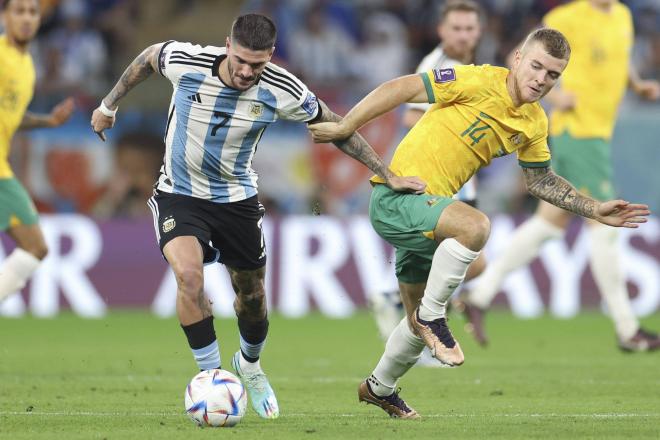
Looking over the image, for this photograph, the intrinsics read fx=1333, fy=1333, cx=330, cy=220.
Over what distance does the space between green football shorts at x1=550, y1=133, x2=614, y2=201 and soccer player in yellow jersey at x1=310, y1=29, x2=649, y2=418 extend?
13.2 feet

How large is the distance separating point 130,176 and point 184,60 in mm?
9690

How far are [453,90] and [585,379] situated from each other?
302cm

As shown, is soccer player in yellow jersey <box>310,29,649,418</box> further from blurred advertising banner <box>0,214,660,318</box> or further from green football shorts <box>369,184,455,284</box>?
blurred advertising banner <box>0,214,660,318</box>

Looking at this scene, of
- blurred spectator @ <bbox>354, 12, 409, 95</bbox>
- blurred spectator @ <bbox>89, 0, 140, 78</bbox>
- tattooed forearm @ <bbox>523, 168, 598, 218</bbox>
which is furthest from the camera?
blurred spectator @ <bbox>354, 12, 409, 95</bbox>

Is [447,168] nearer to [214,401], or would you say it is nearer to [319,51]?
[214,401]

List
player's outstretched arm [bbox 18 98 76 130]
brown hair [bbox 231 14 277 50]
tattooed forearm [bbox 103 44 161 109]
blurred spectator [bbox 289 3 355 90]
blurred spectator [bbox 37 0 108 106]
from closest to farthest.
A: brown hair [bbox 231 14 277 50]
tattooed forearm [bbox 103 44 161 109]
player's outstretched arm [bbox 18 98 76 130]
blurred spectator [bbox 37 0 108 106]
blurred spectator [bbox 289 3 355 90]

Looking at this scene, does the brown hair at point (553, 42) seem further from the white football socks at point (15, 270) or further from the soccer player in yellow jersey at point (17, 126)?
the white football socks at point (15, 270)

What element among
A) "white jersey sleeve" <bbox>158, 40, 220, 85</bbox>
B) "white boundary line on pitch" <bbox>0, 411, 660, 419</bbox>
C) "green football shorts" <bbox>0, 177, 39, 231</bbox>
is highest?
"white jersey sleeve" <bbox>158, 40, 220, 85</bbox>

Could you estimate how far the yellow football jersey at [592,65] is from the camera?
11.5 meters

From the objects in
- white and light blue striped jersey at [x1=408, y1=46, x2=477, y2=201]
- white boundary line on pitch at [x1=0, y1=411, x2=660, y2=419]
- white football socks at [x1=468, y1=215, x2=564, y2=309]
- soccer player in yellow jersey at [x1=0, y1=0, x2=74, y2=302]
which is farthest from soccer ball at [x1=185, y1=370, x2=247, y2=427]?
white football socks at [x1=468, y1=215, x2=564, y2=309]

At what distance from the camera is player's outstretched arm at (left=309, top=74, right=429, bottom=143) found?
22.6 feet

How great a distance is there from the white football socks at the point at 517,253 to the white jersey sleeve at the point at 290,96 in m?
4.67

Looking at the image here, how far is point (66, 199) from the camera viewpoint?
648 inches

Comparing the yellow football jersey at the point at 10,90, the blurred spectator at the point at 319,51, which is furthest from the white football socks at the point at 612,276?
the blurred spectator at the point at 319,51
